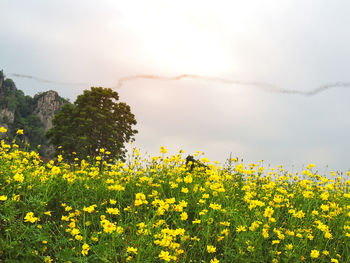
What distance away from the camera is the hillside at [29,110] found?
10964 cm

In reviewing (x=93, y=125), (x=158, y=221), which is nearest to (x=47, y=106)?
(x=93, y=125)

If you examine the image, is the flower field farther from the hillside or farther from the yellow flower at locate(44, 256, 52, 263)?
the hillside

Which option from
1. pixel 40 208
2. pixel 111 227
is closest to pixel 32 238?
pixel 40 208

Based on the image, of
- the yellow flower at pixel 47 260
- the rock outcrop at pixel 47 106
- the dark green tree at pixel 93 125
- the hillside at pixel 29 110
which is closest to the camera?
the yellow flower at pixel 47 260

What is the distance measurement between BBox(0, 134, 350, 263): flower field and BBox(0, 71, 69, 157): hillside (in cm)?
11005

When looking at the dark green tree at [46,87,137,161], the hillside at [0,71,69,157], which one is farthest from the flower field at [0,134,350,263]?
the hillside at [0,71,69,157]

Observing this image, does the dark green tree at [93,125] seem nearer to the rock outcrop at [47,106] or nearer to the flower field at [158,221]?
the flower field at [158,221]

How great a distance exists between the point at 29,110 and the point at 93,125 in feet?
367

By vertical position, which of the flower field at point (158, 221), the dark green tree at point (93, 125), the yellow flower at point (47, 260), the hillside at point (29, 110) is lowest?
the yellow flower at point (47, 260)

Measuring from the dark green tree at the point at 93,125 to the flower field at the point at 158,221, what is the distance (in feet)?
70.6

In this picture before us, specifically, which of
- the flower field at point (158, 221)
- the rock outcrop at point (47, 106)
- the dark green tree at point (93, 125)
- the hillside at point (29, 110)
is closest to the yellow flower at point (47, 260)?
the flower field at point (158, 221)

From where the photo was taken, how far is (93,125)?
1184 inches

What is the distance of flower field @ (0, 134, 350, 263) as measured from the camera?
412 cm

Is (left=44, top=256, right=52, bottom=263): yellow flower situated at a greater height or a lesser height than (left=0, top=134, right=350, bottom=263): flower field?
lesser
